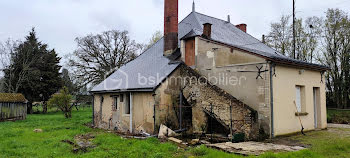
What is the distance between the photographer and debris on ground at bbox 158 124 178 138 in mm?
11312

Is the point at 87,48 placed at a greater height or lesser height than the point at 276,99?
greater

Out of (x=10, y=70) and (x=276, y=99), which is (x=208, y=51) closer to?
(x=276, y=99)

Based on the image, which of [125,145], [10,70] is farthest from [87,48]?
[125,145]

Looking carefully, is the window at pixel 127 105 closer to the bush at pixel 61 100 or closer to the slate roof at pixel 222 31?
the slate roof at pixel 222 31

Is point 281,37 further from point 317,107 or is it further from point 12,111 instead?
point 12,111

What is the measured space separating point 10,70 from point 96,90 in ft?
58.1

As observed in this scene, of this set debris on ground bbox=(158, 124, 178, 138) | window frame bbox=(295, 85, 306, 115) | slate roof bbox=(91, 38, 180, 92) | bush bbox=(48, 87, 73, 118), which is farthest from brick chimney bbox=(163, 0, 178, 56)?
bush bbox=(48, 87, 73, 118)

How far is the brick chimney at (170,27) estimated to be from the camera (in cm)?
1519

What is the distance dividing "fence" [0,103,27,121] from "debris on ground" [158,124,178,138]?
15.9 meters

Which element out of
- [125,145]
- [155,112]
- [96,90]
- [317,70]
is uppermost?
[317,70]

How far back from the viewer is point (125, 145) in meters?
9.43

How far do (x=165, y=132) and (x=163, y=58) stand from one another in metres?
5.27

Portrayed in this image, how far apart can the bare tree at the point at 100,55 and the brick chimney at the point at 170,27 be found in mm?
13829

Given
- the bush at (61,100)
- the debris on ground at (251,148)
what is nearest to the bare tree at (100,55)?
the bush at (61,100)
